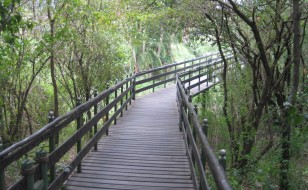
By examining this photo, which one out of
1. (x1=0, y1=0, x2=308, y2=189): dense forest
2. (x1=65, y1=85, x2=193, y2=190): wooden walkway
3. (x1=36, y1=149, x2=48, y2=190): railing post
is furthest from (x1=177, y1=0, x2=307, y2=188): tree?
(x1=36, y1=149, x2=48, y2=190): railing post

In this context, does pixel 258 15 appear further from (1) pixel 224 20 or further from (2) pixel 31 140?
(2) pixel 31 140

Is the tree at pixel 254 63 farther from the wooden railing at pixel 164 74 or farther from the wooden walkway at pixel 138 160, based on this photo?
the wooden railing at pixel 164 74

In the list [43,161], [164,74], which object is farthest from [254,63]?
[164,74]

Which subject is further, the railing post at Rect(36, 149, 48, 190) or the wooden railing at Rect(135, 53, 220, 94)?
the wooden railing at Rect(135, 53, 220, 94)

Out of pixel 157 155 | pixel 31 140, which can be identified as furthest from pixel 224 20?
pixel 31 140

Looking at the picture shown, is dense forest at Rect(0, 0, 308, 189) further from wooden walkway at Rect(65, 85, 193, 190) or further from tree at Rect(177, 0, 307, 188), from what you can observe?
wooden walkway at Rect(65, 85, 193, 190)

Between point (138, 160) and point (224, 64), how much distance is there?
13.6ft

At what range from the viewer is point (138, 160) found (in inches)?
244

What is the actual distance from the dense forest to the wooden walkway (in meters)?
1.09

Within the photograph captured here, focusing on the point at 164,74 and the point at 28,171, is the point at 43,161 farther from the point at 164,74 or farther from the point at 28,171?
the point at 164,74

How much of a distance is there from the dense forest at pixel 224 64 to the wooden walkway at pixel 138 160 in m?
1.09

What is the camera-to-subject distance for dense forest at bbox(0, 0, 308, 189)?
6469 millimetres

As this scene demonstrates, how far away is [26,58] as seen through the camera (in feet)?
30.5

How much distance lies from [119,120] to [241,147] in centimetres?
366
